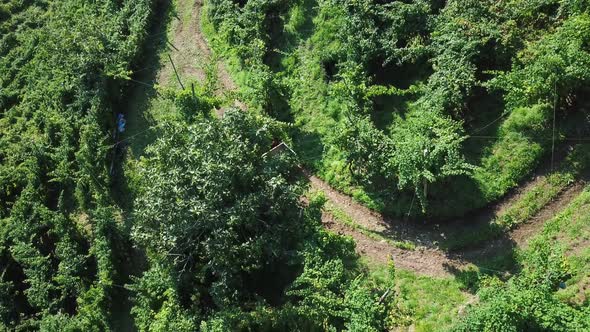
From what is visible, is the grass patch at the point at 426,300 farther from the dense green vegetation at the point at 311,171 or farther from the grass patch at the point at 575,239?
Result: the grass patch at the point at 575,239

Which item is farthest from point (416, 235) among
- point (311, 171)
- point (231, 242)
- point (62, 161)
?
point (62, 161)

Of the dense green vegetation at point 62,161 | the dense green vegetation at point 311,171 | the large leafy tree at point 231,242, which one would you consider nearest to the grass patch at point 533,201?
the dense green vegetation at point 311,171

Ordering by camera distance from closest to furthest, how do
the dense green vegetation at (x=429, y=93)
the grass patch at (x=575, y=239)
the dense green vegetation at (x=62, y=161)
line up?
the grass patch at (x=575, y=239) → the dense green vegetation at (x=429, y=93) → the dense green vegetation at (x=62, y=161)

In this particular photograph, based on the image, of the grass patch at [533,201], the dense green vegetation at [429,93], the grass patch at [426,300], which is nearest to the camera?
the grass patch at [426,300]

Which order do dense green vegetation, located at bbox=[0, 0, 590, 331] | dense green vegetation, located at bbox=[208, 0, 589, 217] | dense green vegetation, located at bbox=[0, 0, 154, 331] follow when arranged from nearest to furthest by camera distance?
dense green vegetation, located at bbox=[0, 0, 590, 331] < dense green vegetation, located at bbox=[208, 0, 589, 217] < dense green vegetation, located at bbox=[0, 0, 154, 331]

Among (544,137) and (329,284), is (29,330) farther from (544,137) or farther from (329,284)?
(544,137)

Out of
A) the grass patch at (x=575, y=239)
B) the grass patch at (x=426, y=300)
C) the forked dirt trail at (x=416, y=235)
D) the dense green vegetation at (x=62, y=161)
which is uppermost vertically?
the grass patch at (x=575, y=239)

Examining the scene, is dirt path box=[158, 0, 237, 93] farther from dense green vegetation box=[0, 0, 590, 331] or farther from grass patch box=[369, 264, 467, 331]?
grass patch box=[369, 264, 467, 331]

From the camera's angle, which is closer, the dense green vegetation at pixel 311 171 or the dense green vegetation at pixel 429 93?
the dense green vegetation at pixel 311 171

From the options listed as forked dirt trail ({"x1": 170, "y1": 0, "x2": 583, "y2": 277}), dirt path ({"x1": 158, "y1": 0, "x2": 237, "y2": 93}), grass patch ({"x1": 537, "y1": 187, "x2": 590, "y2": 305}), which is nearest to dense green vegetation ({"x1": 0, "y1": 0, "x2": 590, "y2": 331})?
grass patch ({"x1": 537, "y1": 187, "x2": 590, "y2": 305})
